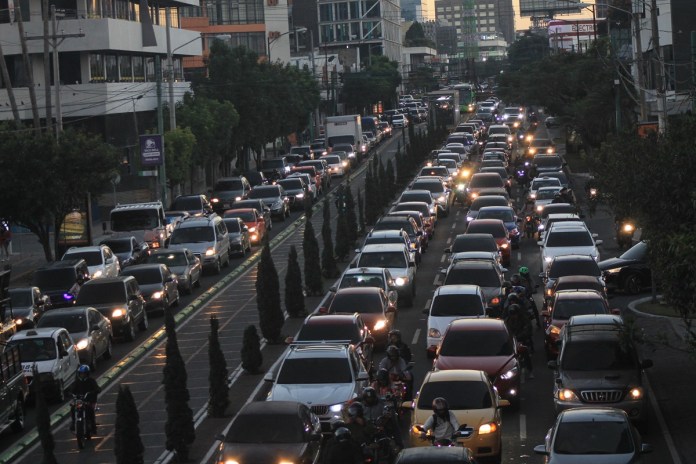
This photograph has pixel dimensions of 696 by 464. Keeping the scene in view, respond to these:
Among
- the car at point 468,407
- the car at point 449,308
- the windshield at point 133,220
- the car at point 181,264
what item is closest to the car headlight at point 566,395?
the car at point 468,407

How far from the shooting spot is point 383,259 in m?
38.9

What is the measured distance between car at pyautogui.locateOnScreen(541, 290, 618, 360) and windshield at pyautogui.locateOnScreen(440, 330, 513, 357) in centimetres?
351

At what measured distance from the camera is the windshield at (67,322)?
31312 mm

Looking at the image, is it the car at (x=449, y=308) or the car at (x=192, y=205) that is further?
the car at (x=192, y=205)

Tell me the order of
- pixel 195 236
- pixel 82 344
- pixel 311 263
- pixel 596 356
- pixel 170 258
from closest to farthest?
pixel 596 356 < pixel 82 344 < pixel 311 263 < pixel 170 258 < pixel 195 236

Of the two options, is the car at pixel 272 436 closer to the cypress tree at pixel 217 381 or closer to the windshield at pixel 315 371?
the windshield at pixel 315 371

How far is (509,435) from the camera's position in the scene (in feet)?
75.6

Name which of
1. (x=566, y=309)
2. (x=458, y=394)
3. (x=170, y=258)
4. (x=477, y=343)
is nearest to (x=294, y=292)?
(x=170, y=258)

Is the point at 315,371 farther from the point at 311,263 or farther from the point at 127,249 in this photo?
the point at 127,249

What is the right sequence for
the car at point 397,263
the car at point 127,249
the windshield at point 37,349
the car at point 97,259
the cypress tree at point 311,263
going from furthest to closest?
the car at point 127,249 → the car at point 97,259 → the cypress tree at point 311,263 → the car at point 397,263 → the windshield at point 37,349

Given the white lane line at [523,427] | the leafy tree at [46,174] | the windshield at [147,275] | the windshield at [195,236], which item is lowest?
the white lane line at [523,427]

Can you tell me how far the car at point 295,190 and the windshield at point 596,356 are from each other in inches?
1704

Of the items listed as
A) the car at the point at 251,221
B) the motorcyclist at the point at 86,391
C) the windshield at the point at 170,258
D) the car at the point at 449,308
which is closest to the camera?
the motorcyclist at the point at 86,391

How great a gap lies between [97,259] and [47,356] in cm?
1505
